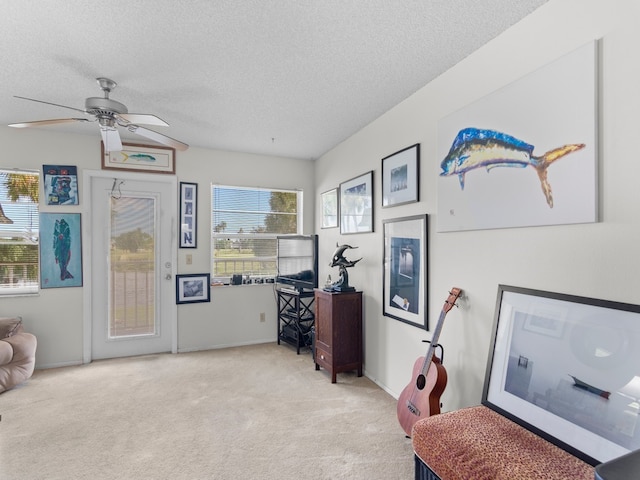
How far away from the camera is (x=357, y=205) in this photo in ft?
11.8

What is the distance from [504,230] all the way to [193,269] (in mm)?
3575

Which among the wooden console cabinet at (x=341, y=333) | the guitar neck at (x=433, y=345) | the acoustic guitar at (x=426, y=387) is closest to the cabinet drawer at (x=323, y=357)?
the wooden console cabinet at (x=341, y=333)

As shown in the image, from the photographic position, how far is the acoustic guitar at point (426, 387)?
2.06m

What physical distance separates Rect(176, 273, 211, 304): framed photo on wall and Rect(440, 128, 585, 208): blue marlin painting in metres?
3.19

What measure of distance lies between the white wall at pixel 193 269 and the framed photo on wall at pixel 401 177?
6.36 feet

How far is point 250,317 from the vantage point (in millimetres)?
4516

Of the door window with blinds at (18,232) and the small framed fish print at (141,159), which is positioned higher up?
the small framed fish print at (141,159)

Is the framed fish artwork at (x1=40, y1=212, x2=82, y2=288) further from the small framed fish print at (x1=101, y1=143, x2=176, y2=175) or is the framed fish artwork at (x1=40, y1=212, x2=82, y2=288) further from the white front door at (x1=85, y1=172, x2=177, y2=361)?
the small framed fish print at (x1=101, y1=143, x2=176, y2=175)

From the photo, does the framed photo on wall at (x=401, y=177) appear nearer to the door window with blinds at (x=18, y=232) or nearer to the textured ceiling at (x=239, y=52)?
the textured ceiling at (x=239, y=52)

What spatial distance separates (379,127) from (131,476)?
324cm

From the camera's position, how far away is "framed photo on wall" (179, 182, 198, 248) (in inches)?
165

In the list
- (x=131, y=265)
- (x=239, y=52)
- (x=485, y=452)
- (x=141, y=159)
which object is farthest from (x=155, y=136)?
(x=485, y=452)

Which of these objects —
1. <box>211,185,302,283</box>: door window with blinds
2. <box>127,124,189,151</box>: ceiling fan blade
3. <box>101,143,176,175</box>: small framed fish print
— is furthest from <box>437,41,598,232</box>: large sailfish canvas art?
<box>101,143,176,175</box>: small framed fish print

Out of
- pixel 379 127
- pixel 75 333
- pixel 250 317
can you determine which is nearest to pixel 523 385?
pixel 379 127
